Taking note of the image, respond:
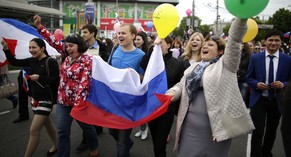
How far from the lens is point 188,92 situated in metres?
2.58

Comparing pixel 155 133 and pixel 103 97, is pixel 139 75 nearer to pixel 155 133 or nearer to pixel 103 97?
pixel 103 97

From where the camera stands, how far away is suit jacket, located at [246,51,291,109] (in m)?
3.70

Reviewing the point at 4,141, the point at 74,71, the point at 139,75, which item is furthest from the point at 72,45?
the point at 4,141

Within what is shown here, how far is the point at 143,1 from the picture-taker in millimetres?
80812

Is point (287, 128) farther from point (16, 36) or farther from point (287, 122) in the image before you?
point (16, 36)

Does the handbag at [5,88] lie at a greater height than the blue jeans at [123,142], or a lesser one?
greater

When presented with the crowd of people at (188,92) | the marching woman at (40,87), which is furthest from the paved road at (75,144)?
the marching woman at (40,87)

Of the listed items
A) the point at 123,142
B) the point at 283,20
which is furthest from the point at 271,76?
the point at 283,20

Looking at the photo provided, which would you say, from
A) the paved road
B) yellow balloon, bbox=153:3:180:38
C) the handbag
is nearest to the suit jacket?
the paved road

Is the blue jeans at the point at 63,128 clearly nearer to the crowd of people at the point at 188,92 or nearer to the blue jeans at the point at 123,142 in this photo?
the crowd of people at the point at 188,92

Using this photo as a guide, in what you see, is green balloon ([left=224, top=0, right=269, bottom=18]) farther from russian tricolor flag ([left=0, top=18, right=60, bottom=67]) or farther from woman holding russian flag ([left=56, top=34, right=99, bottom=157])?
russian tricolor flag ([left=0, top=18, right=60, bottom=67])

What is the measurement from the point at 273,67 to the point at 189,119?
6.16 ft

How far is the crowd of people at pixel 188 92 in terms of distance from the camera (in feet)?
7.79

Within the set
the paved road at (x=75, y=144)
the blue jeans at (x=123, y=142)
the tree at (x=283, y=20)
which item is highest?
the tree at (x=283, y=20)
